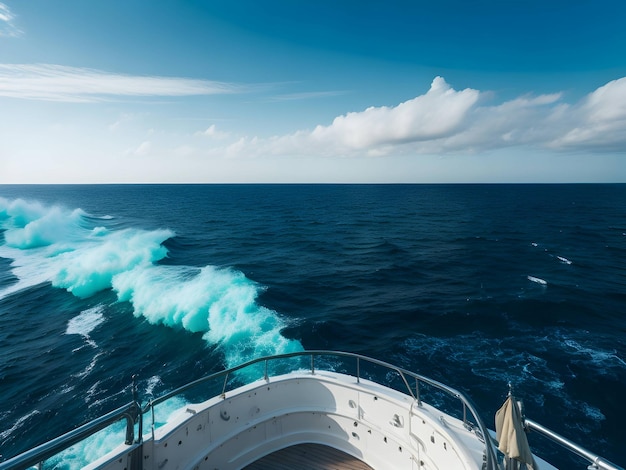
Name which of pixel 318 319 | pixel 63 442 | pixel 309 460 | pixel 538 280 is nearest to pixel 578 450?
pixel 309 460

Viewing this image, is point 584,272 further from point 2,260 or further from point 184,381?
point 2,260

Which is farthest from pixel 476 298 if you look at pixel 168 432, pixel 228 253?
pixel 228 253

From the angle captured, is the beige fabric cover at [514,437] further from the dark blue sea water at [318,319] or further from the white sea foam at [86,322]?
the white sea foam at [86,322]

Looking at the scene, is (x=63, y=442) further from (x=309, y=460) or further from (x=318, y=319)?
(x=318, y=319)

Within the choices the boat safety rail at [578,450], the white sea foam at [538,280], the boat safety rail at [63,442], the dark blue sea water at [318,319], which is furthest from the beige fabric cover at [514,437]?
the white sea foam at [538,280]

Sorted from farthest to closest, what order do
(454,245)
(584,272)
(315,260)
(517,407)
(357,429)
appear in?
(454,245) < (315,260) < (584,272) < (357,429) < (517,407)
